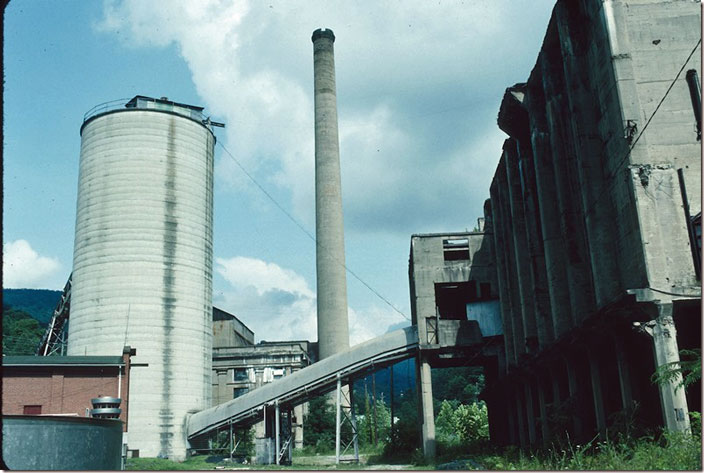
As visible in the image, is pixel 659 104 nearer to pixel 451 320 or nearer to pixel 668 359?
pixel 668 359

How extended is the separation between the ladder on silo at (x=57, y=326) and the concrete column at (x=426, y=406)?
2823 cm

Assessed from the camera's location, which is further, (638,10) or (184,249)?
(184,249)

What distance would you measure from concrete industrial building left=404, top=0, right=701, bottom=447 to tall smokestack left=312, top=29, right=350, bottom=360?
75.1 ft

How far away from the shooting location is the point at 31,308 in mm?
183875

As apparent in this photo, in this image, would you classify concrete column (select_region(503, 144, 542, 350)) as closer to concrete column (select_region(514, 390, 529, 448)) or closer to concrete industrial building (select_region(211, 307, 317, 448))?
concrete column (select_region(514, 390, 529, 448))

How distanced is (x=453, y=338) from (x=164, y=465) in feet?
49.1

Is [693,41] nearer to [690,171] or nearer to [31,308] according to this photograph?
[690,171]

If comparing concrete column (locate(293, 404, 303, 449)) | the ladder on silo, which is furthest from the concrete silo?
concrete column (locate(293, 404, 303, 449))

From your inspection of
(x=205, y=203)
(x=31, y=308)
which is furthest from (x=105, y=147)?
(x=31, y=308)

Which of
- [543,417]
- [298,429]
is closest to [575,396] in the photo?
[543,417]

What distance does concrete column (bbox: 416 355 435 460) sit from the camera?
105 ft

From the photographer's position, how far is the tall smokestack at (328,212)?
49.4 metres

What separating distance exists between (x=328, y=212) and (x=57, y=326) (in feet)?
74.2

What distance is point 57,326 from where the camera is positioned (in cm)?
5184
